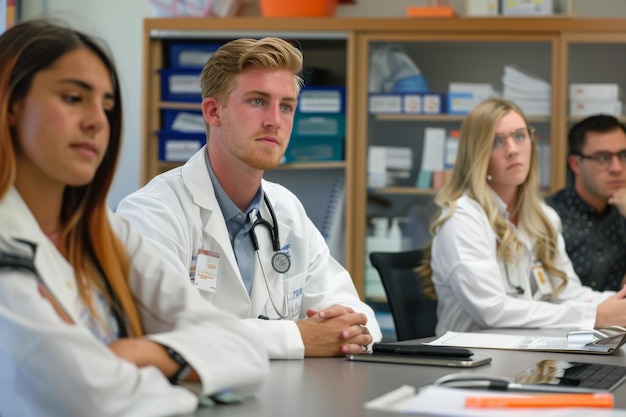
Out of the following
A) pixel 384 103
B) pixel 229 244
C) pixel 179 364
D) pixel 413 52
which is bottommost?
pixel 179 364

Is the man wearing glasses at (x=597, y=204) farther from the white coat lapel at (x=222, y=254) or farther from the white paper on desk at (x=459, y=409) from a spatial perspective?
the white paper on desk at (x=459, y=409)

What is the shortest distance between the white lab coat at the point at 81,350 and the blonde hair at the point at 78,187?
33mm

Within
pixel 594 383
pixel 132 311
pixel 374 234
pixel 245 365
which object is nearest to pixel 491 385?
pixel 594 383

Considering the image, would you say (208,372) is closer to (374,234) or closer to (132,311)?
(132,311)

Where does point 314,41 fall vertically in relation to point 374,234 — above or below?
above

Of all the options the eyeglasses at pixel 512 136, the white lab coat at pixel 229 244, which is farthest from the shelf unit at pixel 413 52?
the white lab coat at pixel 229 244

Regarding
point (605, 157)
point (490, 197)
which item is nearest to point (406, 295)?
point (490, 197)

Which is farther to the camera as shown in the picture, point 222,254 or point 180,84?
point 180,84

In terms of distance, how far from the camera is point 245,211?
233cm

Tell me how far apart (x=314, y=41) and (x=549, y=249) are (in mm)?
1963

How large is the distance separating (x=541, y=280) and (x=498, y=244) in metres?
0.19

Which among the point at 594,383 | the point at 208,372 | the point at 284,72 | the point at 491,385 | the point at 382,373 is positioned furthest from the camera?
the point at 284,72

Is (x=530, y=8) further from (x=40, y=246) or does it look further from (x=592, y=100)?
(x=40, y=246)

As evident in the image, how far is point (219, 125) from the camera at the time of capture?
2357 millimetres
